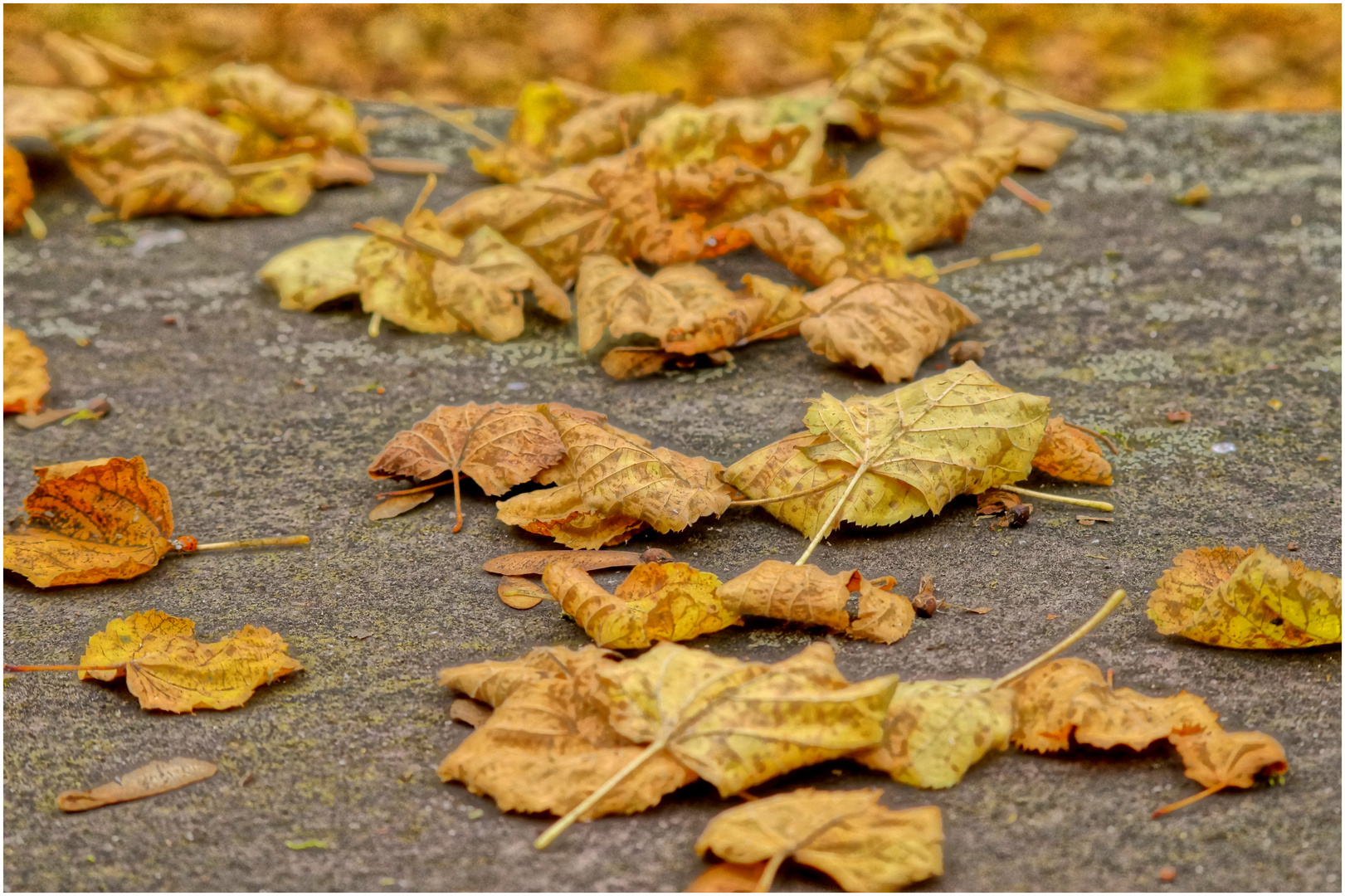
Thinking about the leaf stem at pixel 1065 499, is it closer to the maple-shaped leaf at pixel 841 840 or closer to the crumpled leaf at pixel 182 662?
the maple-shaped leaf at pixel 841 840

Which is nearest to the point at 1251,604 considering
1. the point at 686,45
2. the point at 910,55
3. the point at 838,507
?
the point at 838,507

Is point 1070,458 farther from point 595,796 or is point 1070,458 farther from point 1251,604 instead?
point 595,796

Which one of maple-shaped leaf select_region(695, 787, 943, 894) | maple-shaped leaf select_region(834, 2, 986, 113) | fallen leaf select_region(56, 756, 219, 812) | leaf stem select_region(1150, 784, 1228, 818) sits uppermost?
maple-shaped leaf select_region(834, 2, 986, 113)

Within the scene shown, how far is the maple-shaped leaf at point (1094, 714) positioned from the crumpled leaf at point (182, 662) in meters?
0.76

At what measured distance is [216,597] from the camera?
4.97 feet

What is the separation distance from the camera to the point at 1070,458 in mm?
1642

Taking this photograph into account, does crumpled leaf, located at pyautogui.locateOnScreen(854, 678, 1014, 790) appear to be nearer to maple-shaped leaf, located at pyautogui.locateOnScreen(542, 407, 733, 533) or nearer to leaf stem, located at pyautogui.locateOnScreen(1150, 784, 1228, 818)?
leaf stem, located at pyautogui.locateOnScreen(1150, 784, 1228, 818)

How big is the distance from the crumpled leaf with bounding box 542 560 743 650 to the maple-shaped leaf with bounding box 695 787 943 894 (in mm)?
311

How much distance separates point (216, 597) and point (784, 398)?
0.87 m

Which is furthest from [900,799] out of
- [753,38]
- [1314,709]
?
[753,38]

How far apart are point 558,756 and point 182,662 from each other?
0.46 m

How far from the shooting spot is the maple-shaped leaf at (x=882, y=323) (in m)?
1.90

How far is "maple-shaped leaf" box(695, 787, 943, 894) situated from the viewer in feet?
3.33

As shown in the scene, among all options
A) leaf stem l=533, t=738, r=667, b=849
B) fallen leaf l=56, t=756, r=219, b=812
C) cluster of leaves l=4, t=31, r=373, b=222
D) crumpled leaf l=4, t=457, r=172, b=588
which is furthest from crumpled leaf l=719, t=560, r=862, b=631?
cluster of leaves l=4, t=31, r=373, b=222
